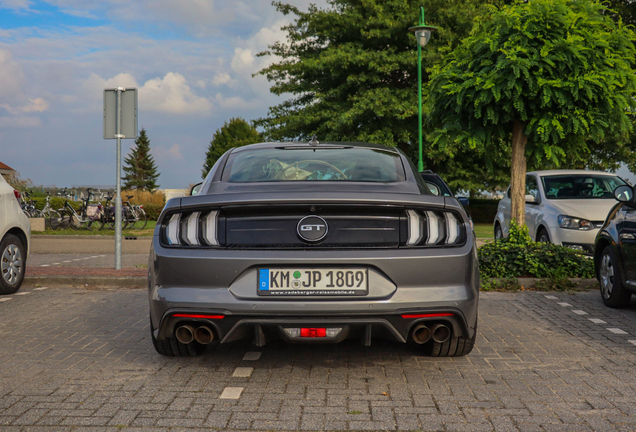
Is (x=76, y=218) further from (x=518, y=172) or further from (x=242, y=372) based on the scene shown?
(x=242, y=372)

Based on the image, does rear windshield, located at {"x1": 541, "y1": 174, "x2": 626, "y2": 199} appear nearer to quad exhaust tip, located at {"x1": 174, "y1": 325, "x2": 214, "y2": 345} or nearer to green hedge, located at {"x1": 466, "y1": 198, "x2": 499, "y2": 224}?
quad exhaust tip, located at {"x1": 174, "y1": 325, "x2": 214, "y2": 345}

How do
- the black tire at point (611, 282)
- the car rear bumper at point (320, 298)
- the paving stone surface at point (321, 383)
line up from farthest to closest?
1. the black tire at point (611, 282)
2. the car rear bumper at point (320, 298)
3. the paving stone surface at point (321, 383)

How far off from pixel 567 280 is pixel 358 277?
Answer: 5.37m

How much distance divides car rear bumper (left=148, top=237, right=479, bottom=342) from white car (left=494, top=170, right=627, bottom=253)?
6.87m

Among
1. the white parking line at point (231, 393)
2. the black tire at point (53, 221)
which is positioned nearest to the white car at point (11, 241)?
the white parking line at point (231, 393)

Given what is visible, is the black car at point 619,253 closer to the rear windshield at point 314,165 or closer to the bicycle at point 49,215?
the rear windshield at point 314,165

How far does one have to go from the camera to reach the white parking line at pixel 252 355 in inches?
182

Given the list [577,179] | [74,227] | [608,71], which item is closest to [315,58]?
[74,227]

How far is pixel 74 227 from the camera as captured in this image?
2298 cm

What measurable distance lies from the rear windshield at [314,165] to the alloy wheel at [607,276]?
329 centimetres

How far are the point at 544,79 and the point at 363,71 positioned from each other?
71.5ft

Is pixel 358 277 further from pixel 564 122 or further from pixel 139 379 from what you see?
pixel 564 122

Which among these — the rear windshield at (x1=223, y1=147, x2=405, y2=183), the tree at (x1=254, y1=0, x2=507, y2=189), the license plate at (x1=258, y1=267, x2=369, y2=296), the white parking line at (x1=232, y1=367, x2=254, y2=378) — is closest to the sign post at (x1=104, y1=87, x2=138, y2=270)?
the rear windshield at (x1=223, y1=147, x2=405, y2=183)

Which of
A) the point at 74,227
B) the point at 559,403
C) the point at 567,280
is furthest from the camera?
the point at 74,227
